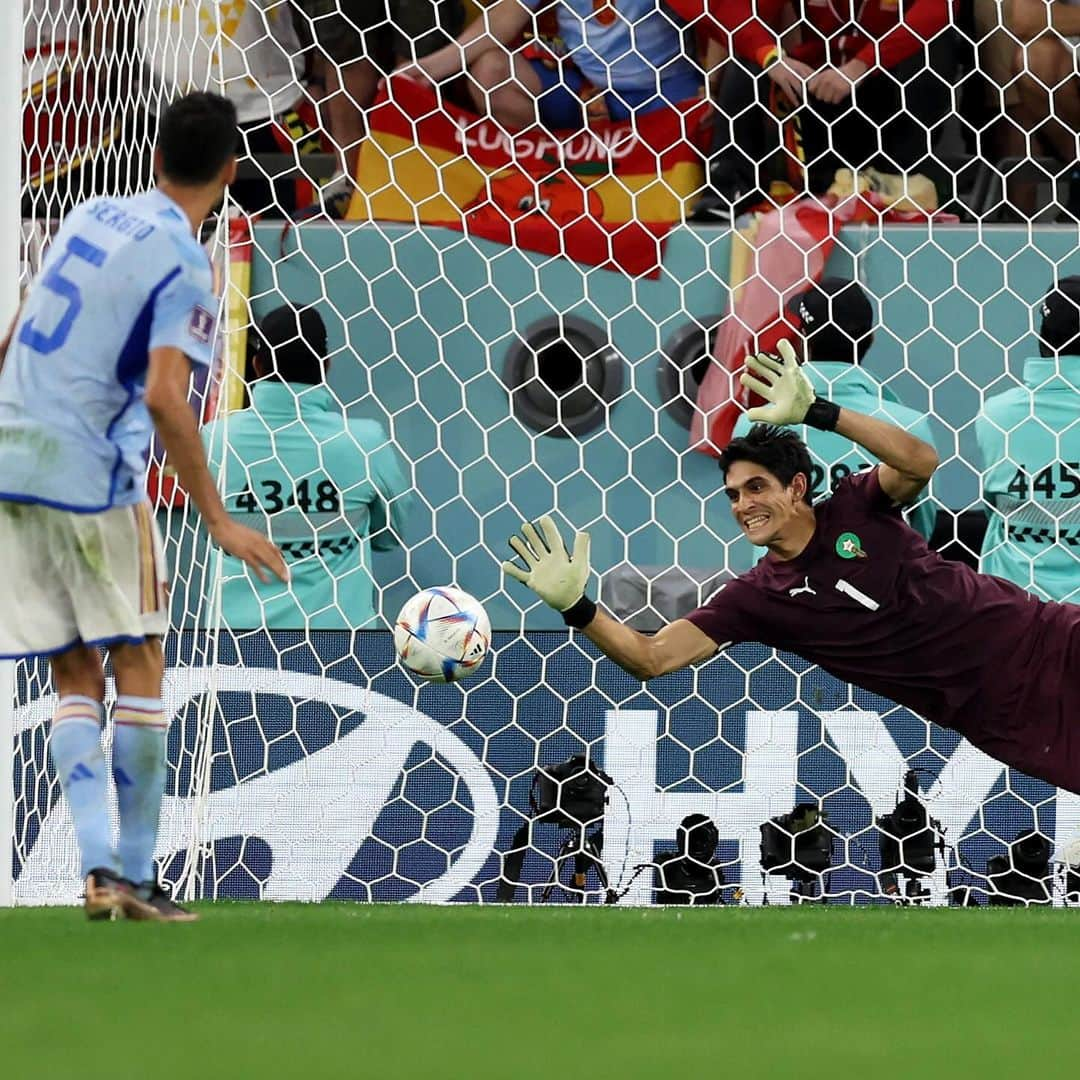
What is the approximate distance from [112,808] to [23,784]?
272 millimetres

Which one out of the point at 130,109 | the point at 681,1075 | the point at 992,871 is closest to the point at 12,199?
the point at 130,109

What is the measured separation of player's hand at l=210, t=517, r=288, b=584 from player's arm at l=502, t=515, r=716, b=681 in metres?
1.17

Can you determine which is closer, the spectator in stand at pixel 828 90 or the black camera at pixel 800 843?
the black camera at pixel 800 843

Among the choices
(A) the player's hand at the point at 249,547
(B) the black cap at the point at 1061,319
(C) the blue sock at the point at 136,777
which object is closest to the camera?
(A) the player's hand at the point at 249,547

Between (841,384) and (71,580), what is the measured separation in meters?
2.98

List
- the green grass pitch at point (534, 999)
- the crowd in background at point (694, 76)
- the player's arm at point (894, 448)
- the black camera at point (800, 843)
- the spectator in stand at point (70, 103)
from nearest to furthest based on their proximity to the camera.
→ the green grass pitch at point (534, 999)
the player's arm at point (894, 448)
the black camera at point (800, 843)
the spectator in stand at point (70, 103)
the crowd in background at point (694, 76)

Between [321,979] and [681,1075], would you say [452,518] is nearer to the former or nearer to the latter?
[321,979]

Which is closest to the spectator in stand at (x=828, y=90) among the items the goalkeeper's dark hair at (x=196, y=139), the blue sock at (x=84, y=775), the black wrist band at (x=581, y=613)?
the black wrist band at (x=581, y=613)

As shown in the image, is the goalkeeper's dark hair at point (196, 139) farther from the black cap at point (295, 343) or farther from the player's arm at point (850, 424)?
the black cap at point (295, 343)

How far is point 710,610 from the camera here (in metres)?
5.07

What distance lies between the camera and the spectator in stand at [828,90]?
707cm

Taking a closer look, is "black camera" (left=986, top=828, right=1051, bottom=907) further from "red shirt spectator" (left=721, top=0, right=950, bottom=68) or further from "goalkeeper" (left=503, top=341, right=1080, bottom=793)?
"red shirt spectator" (left=721, top=0, right=950, bottom=68)

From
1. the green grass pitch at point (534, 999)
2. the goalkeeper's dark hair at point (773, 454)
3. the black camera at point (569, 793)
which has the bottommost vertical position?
the black camera at point (569, 793)

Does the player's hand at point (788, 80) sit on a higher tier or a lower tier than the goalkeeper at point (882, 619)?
higher
